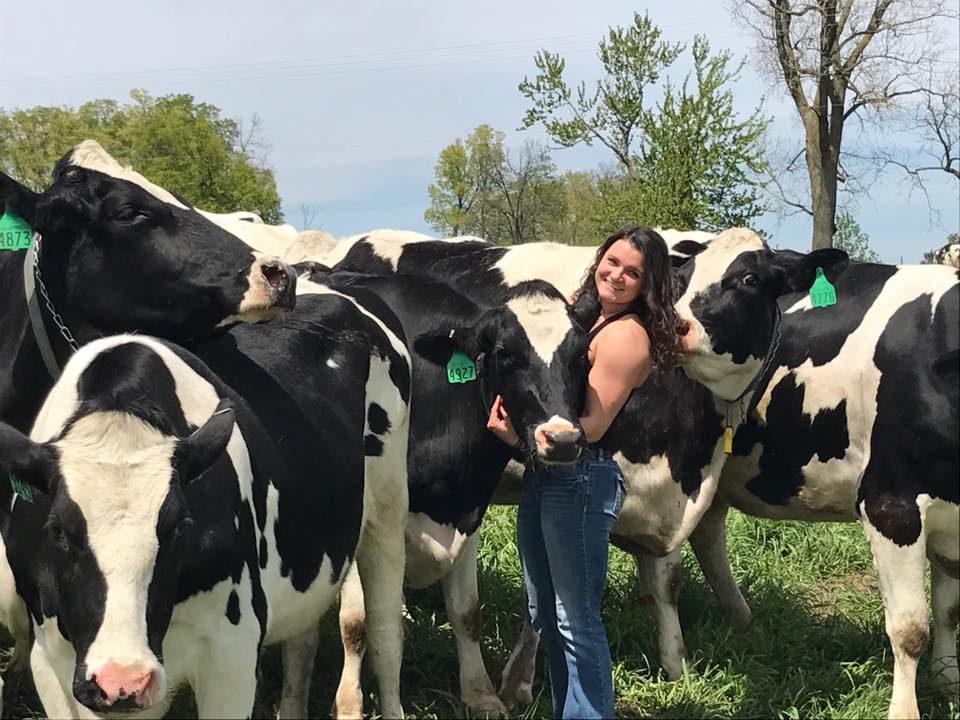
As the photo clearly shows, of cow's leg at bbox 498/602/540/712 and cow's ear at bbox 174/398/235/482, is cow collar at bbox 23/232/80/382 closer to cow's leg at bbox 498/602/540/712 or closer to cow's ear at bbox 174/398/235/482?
cow's ear at bbox 174/398/235/482

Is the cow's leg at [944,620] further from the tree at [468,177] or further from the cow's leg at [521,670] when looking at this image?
the tree at [468,177]

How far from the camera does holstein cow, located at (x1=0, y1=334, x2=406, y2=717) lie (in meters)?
2.52

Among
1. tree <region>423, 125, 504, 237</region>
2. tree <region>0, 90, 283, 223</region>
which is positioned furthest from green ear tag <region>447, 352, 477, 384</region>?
tree <region>423, 125, 504, 237</region>

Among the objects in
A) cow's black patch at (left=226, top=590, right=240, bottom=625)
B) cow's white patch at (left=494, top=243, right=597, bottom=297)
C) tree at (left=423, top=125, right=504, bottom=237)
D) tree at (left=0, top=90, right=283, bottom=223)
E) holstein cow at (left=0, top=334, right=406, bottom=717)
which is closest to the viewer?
holstein cow at (left=0, top=334, right=406, bottom=717)

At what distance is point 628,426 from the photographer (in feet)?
19.2

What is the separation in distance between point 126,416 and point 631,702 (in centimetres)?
351

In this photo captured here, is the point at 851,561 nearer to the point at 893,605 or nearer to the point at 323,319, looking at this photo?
the point at 893,605

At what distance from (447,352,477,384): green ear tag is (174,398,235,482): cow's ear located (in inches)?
69.7

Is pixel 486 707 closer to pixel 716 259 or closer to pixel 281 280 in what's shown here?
pixel 281 280

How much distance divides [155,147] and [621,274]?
38091mm

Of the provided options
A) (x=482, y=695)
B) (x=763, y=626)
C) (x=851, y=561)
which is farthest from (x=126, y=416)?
(x=851, y=561)

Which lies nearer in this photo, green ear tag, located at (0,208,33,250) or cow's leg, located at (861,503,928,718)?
green ear tag, located at (0,208,33,250)

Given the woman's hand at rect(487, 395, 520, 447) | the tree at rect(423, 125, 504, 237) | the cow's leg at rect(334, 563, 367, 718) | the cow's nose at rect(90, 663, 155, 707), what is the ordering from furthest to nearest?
the tree at rect(423, 125, 504, 237)
the cow's leg at rect(334, 563, 367, 718)
the woman's hand at rect(487, 395, 520, 447)
the cow's nose at rect(90, 663, 155, 707)

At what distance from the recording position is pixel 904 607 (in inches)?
205
